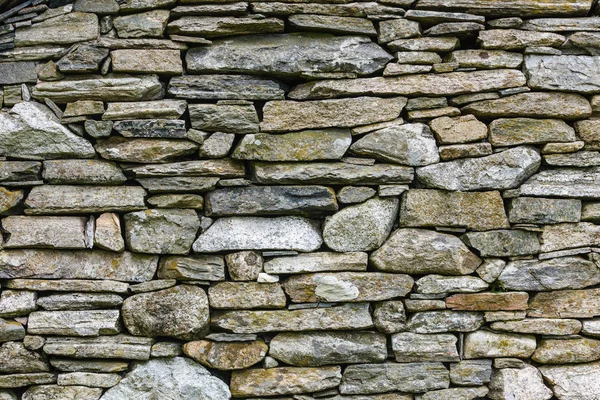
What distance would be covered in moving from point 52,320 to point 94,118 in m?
1.19

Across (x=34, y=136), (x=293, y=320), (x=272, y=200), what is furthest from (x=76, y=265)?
(x=293, y=320)

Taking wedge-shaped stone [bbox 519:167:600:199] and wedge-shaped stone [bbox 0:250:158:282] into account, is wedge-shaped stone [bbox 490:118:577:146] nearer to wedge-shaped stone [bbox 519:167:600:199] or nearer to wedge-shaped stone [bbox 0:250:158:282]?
wedge-shaped stone [bbox 519:167:600:199]

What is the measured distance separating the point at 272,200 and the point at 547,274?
5.60ft

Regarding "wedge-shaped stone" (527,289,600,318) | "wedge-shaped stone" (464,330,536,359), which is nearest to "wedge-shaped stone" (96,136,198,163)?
"wedge-shaped stone" (464,330,536,359)

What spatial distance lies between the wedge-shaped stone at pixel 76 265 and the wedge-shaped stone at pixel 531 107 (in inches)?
84.7

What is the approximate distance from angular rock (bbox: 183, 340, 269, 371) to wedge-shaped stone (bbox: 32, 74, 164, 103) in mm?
1496

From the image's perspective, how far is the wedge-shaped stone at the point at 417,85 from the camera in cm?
303

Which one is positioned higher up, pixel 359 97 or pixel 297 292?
pixel 359 97

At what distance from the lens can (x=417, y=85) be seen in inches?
120

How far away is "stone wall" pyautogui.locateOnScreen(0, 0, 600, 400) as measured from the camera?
297 cm

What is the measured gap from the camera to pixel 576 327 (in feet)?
10.2

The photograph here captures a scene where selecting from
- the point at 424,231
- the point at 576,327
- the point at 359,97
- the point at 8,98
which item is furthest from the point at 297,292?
the point at 8,98

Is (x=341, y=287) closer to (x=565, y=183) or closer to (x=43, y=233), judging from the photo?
(x=565, y=183)

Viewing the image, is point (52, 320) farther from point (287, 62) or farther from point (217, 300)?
point (287, 62)
